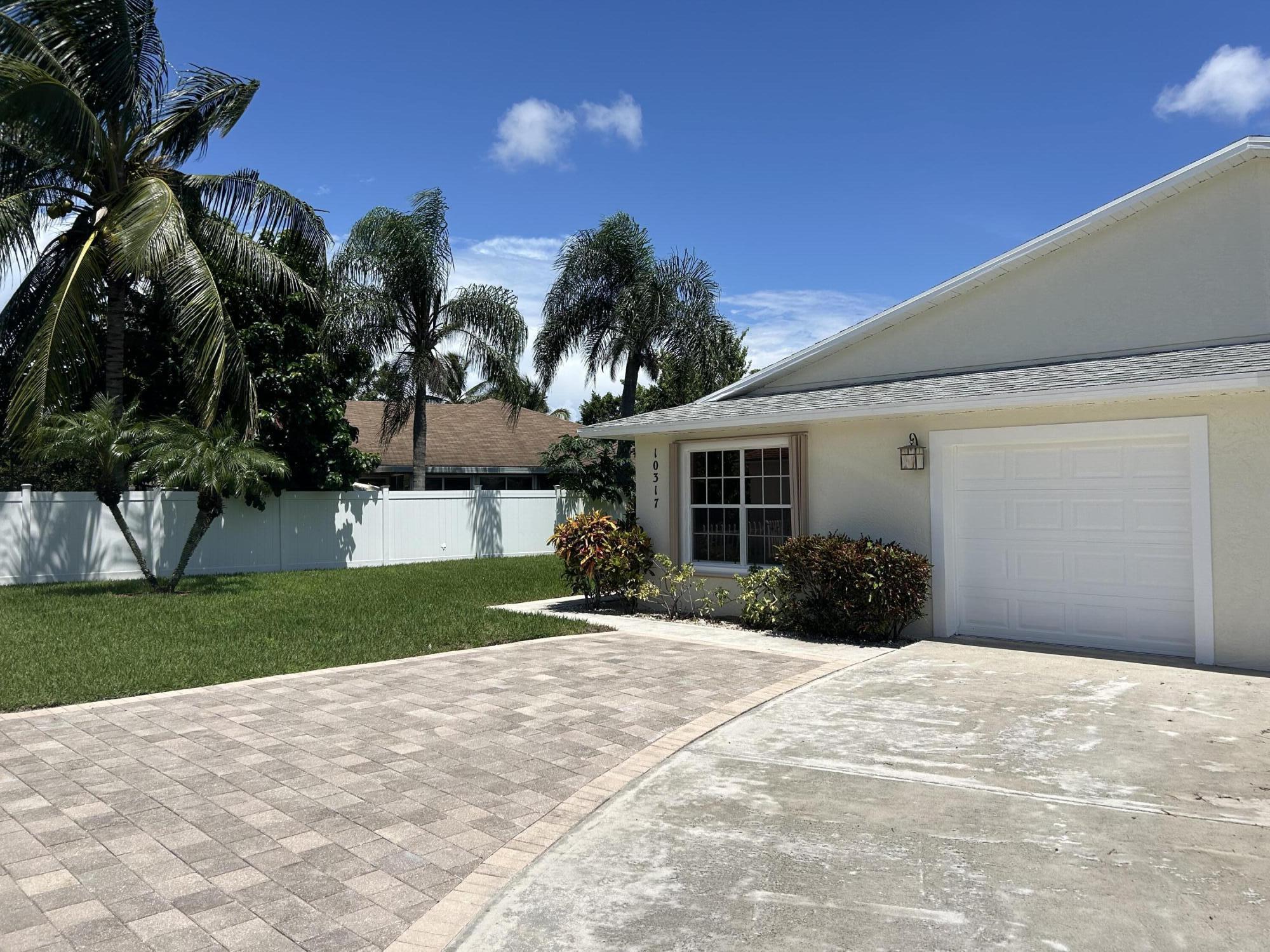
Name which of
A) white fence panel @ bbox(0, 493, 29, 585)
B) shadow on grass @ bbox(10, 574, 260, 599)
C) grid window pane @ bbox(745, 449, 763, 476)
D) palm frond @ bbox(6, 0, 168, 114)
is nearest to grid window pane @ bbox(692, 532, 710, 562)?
grid window pane @ bbox(745, 449, 763, 476)

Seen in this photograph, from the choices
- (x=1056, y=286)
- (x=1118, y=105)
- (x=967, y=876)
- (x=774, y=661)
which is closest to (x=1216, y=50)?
(x=1118, y=105)

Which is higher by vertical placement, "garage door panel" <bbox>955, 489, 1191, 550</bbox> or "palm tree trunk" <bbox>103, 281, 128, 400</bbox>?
"palm tree trunk" <bbox>103, 281, 128, 400</bbox>

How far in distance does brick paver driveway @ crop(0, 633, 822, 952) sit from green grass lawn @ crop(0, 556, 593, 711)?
2.32 ft

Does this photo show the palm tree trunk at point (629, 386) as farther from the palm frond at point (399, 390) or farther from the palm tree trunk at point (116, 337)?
the palm tree trunk at point (116, 337)

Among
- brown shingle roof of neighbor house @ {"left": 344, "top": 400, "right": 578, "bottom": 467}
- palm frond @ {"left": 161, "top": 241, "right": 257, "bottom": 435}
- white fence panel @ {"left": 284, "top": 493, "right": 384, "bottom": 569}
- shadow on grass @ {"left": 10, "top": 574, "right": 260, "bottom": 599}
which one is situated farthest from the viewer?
brown shingle roof of neighbor house @ {"left": 344, "top": 400, "right": 578, "bottom": 467}

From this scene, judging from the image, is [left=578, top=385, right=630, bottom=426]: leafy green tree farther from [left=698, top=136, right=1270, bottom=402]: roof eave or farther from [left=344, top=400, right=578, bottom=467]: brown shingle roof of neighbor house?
[left=698, top=136, right=1270, bottom=402]: roof eave

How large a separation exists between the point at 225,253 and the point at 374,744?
1432 cm

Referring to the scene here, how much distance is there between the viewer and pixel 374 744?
5.98m

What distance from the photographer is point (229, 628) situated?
1103 centimetres

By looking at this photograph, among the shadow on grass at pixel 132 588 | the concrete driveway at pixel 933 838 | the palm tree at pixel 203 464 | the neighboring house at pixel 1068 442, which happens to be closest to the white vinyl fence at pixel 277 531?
the shadow on grass at pixel 132 588

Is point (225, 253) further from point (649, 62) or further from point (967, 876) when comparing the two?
point (967, 876)

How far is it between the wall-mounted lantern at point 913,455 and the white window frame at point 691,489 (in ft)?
5.00

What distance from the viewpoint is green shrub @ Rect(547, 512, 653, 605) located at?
12461 millimetres

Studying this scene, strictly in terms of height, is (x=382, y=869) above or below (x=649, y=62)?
below
